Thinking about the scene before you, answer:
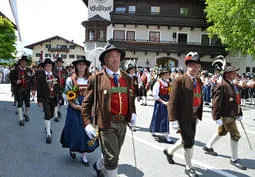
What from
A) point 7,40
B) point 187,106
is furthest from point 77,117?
point 7,40

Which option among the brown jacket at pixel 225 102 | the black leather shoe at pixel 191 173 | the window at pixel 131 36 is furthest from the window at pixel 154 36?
the black leather shoe at pixel 191 173

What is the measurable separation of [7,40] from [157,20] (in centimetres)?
2067

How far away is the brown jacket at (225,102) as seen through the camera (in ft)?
17.7

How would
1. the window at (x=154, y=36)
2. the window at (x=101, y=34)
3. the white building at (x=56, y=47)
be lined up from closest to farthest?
1. the window at (x=154, y=36)
2. the window at (x=101, y=34)
3. the white building at (x=56, y=47)

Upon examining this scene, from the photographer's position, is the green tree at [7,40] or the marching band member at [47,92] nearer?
the marching band member at [47,92]

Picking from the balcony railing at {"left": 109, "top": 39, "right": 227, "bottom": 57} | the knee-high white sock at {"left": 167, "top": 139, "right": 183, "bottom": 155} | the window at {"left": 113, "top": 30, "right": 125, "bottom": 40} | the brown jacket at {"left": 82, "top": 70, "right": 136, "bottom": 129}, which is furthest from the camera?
the window at {"left": 113, "top": 30, "right": 125, "bottom": 40}

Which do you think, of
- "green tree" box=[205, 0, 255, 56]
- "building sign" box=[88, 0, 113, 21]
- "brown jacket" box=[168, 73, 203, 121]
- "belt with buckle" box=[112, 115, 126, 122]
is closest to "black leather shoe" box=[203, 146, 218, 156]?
"brown jacket" box=[168, 73, 203, 121]

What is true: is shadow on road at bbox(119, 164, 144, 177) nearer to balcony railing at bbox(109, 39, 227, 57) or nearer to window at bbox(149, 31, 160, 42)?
balcony railing at bbox(109, 39, 227, 57)

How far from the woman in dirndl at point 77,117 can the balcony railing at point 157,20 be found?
28.4 metres

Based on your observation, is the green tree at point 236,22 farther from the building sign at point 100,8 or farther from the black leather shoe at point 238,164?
the black leather shoe at point 238,164

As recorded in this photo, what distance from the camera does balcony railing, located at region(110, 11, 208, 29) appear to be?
32.8m

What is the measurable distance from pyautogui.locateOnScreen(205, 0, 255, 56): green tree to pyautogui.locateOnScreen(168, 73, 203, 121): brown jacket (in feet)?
56.0

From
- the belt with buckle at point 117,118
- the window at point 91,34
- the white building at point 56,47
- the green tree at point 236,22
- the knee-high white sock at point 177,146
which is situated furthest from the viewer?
the white building at point 56,47

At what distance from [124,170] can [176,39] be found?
30228mm
